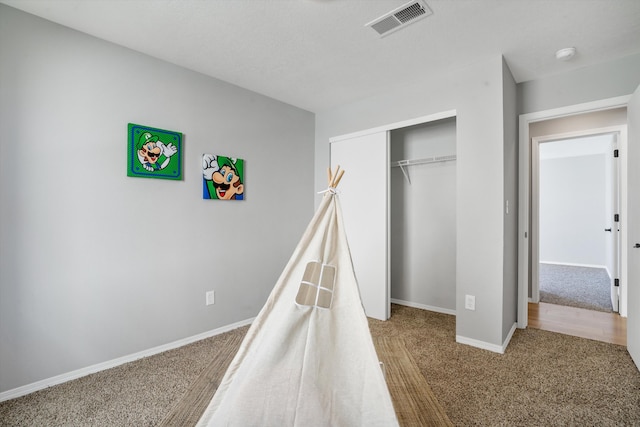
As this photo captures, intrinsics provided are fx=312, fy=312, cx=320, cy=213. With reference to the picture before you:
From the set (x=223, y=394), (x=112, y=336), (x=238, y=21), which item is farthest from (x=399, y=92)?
(x=112, y=336)

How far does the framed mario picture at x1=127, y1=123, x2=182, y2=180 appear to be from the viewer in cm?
236

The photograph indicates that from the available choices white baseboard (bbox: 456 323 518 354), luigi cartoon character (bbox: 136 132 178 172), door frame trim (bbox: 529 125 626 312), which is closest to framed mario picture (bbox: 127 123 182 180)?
luigi cartoon character (bbox: 136 132 178 172)

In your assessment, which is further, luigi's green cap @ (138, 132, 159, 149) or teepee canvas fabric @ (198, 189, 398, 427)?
luigi's green cap @ (138, 132, 159, 149)

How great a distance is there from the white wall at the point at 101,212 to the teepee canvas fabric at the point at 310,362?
1.64 m

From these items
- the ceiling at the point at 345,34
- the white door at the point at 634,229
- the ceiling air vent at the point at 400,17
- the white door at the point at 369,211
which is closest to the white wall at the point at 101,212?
the ceiling at the point at 345,34

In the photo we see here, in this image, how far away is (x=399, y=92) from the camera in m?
3.17

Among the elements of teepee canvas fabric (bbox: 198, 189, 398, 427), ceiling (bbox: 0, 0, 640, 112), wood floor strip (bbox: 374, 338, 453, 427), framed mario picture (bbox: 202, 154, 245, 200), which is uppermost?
ceiling (bbox: 0, 0, 640, 112)

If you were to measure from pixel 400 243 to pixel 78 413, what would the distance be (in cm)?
328

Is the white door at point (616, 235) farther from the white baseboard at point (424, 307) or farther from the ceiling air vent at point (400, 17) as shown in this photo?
the ceiling air vent at point (400, 17)

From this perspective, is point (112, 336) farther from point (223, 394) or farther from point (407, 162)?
point (407, 162)

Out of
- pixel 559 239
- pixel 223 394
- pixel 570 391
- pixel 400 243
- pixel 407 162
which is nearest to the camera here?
pixel 223 394

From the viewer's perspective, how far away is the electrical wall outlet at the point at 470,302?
2662 mm

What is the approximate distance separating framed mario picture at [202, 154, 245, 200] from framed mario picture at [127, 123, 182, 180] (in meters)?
0.24

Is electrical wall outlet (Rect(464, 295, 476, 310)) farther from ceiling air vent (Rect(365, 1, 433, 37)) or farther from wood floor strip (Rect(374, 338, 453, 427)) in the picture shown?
ceiling air vent (Rect(365, 1, 433, 37))
